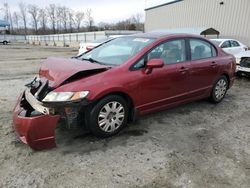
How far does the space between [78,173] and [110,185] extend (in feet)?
1.44

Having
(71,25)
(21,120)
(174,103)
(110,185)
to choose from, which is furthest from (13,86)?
(71,25)

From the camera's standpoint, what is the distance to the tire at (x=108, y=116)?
360 cm

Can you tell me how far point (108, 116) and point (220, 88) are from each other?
307cm

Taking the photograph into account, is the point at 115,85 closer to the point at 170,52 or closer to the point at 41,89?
the point at 41,89

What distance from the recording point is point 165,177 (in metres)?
2.95

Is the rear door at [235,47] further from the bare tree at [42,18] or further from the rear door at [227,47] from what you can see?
the bare tree at [42,18]

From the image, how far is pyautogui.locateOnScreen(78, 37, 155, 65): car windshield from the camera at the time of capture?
165 inches

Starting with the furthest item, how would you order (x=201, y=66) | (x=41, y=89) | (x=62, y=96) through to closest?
(x=201, y=66) → (x=41, y=89) → (x=62, y=96)

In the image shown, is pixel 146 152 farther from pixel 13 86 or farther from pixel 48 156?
pixel 13 86

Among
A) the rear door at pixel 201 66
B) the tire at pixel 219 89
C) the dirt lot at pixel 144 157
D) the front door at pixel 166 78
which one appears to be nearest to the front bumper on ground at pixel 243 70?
the tire at pixel 219 89

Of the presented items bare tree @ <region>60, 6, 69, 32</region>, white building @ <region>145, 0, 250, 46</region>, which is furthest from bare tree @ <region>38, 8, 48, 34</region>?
white building @ <region>145, 0, 250, 46</region>

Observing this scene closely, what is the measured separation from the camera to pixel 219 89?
565 cm

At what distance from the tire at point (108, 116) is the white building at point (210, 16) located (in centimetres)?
1836

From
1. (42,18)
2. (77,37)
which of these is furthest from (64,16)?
(77,37)
